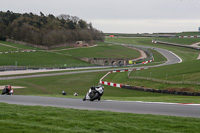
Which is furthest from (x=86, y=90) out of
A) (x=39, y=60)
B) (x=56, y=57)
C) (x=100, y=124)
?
(x=56, y=57)

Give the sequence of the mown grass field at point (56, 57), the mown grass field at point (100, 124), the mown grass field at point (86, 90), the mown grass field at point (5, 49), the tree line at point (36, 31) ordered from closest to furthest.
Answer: the mown grass field at point (100, 124), the mown grass field at point (86, 90), the mown grass field at point (56, 57), the mown grass field at point (5, 49), the tree line at point (36, 31)

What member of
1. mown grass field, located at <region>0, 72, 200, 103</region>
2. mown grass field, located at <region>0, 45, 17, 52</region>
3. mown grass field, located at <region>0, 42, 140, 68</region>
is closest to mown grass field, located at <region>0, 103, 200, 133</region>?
mown grass field, located at <region>0, 72, 200, 103</region>

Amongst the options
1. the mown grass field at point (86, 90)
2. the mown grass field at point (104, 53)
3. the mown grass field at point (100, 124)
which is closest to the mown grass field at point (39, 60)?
the mown grass field at point (104, 53)

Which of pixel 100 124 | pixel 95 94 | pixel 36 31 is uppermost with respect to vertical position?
pixel 36 31

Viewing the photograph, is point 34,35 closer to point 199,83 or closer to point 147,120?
point 199,83

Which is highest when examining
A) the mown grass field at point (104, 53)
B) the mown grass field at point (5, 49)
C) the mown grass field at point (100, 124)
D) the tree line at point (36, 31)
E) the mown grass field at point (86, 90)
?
the tree line at point (36, 31)

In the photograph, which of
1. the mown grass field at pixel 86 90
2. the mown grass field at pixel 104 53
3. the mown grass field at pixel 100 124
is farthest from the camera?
the mown grass field at pixel 104 53

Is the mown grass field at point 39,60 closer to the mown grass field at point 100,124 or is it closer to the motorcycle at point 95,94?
the motorcycle at point 95,94

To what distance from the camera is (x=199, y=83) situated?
125 feet

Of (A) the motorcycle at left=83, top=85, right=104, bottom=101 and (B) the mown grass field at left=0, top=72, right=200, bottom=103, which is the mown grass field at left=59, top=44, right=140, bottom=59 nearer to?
(B) the mown grass field at left=0, top=72, right=200, bottom=103

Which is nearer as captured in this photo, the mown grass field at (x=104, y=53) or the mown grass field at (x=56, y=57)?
the mown grass field at (x=56, y=57)

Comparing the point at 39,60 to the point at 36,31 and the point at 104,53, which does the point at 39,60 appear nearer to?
the point at 104,53

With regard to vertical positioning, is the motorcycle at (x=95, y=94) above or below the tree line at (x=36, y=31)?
below

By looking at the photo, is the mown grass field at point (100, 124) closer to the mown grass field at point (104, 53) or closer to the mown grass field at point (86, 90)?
the mown grass field at point (86, 90)
